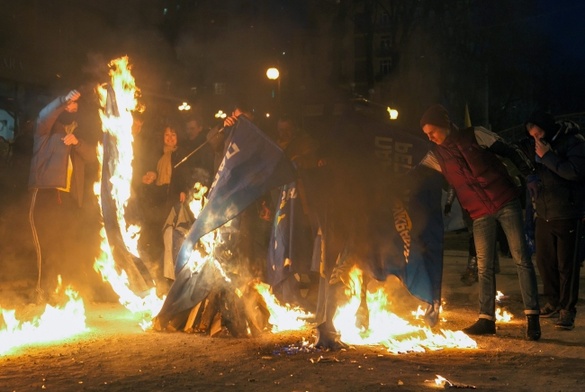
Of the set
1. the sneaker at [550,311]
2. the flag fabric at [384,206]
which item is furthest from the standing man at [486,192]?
the sneaker at [550,311]

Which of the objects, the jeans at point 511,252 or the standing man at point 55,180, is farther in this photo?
the standing man at point 55,180

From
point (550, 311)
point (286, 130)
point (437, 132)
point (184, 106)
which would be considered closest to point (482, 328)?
point (550, 311)

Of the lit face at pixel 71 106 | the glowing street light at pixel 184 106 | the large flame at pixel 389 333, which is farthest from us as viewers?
the glowing street light at pixel 184 106

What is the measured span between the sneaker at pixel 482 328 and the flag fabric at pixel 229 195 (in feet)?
6.66

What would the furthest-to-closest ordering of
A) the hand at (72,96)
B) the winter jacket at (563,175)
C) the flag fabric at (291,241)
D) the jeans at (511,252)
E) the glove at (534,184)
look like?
the hand at (72,96) → the flag fabric at (291,241) → the glove at (534,184) → the winter jacket at (563,175) → the jeans at (511,252)

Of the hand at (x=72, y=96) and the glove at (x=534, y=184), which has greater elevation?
the hand at (x=72, y=96)

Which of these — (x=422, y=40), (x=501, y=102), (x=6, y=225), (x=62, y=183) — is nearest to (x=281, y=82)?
(x=6, y=225)

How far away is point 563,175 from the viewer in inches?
279

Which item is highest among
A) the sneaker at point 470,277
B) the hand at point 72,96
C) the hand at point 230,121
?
the hand at point 72,96

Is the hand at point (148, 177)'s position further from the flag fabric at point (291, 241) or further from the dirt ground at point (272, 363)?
the dirt ground at point (272, 363)

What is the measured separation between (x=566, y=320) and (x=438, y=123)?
7.04ft

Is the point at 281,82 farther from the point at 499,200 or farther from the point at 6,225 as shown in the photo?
the point at 499,200

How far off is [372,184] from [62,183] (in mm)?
3680

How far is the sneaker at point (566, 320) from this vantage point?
695 centimetres
